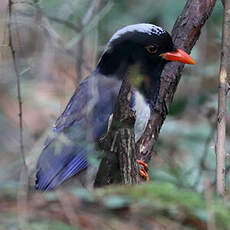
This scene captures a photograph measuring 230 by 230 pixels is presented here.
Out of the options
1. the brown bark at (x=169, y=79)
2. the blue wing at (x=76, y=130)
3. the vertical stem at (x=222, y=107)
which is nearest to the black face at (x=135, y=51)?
the blue wing at (x=76, y=130)

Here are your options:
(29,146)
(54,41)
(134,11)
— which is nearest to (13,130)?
(29,146)

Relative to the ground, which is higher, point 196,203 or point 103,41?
point 196,203

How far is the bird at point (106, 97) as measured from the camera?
471 cm

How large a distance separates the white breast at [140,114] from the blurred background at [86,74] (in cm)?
31

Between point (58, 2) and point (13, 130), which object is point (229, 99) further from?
point (13, 130)

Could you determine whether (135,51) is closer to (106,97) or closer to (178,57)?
(178,57)

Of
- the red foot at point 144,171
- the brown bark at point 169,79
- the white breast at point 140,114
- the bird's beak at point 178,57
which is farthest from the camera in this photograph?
the bird's beak at point 178,57

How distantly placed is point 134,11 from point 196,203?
18.6ft

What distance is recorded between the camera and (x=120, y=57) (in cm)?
498

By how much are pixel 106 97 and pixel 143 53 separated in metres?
0.48

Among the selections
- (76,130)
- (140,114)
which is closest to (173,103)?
(140,114)

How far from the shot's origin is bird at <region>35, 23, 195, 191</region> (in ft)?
15.5

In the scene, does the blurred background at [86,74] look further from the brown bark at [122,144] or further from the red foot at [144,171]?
the brown bark at [122,144]

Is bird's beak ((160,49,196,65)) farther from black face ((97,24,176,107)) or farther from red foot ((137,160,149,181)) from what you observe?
red foot ((137,160,149,181))
